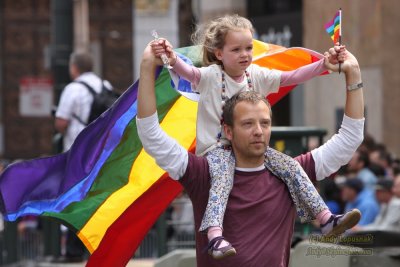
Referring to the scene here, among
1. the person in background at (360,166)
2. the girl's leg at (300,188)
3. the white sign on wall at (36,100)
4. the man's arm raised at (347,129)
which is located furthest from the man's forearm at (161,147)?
the white sign on wall at (36,100)

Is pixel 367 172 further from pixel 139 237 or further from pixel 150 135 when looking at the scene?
pixel 150 135

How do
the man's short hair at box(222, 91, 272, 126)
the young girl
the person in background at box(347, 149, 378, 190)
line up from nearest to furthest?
the young girl, the man's short hair at box(222, 91, 272, 126), the person in background at box(347, 149, 378, 190)

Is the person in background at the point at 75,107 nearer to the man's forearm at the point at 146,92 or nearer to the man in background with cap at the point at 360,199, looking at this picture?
the man in background with cap at the point at 360,199

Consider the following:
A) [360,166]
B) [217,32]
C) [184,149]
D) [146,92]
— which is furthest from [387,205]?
[146,92]

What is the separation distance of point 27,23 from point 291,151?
3381 centimetres

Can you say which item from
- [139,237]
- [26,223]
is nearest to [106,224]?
[139,237]

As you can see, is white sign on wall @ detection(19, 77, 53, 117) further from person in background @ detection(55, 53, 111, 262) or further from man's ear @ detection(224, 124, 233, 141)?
man's ear @ detection(224, 124, 233, 141)

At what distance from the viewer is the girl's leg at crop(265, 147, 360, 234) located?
18.4 ft

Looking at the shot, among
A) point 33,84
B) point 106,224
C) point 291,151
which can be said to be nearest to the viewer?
point 106,224

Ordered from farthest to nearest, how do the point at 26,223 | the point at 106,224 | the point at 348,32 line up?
the point at 348,32 → the point at 26,223 → the point at 106,224

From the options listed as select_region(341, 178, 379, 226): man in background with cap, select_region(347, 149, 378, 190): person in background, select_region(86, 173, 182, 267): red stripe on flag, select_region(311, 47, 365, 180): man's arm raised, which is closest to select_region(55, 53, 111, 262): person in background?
select_region(341, 178, 379, 226): man in background with cap

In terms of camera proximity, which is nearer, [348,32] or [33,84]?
[348,32]

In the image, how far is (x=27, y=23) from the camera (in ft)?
144

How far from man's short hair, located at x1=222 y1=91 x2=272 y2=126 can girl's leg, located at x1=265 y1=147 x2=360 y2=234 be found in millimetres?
253
